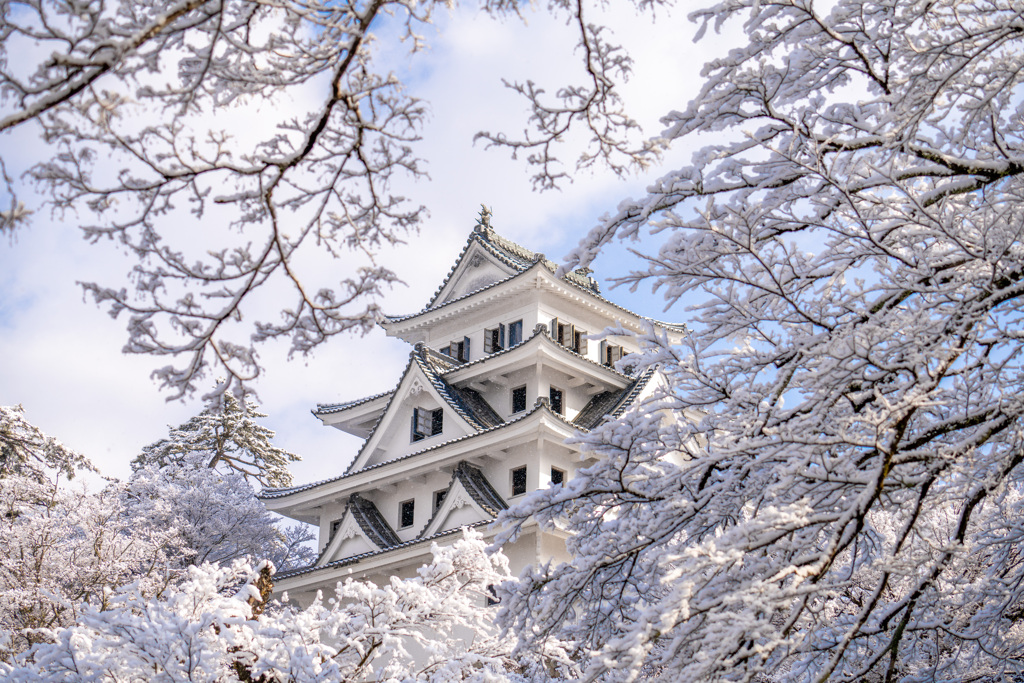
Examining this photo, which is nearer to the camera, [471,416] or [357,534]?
[471,416]

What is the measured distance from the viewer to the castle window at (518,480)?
21.0 meters

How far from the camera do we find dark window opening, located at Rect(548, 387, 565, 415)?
22906 mm

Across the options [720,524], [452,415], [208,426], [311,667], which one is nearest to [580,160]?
[720,524]

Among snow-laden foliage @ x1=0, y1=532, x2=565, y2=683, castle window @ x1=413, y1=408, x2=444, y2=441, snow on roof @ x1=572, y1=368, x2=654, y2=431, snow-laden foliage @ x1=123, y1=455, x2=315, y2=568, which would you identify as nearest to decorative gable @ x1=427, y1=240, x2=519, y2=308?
castle window @ x1=413, y1=408, x2=444, y2=441

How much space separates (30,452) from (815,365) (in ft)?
77.9

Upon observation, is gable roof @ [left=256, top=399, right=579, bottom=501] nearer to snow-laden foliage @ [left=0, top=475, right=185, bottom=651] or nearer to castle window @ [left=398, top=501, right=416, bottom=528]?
castle window @ [left=398, top=501, right=416, bottom=528]

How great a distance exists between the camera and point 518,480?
69.8 feet

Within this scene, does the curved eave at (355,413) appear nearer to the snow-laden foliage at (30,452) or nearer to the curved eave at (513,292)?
the curved eave at (513,292)

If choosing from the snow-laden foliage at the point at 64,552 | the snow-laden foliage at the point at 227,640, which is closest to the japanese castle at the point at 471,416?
the snow-laden foliage at the point at 64,552

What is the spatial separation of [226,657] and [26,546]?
14724mm

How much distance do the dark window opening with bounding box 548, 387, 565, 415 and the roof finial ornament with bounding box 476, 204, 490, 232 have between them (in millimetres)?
5655

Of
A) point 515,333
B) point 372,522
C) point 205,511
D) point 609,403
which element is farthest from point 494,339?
point 205,511

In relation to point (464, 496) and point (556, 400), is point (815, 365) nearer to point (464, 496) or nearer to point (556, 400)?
point (464, 496)

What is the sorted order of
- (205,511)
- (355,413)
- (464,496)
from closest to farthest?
(464,496), (355,413), (205,511)
